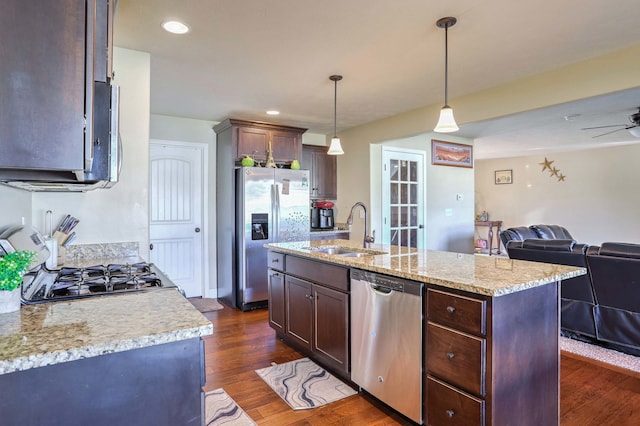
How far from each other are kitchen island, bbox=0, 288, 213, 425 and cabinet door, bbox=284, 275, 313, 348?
167 centimetres

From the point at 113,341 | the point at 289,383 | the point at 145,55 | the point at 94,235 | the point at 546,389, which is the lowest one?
the point at 289,383

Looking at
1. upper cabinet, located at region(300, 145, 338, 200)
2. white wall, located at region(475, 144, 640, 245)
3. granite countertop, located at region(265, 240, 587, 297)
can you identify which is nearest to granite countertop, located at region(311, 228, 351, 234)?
upper cabinet, located at region(300, 145, 338, 200)

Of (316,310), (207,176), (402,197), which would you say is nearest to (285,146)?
(207,176)

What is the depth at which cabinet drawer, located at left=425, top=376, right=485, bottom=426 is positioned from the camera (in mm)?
1681

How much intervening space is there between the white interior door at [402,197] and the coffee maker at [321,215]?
0.82 m

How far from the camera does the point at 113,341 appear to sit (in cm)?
102

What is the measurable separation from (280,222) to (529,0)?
11.0ft

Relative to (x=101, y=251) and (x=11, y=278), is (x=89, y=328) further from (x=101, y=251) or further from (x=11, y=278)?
(x=101, y=251)

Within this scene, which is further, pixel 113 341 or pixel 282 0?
pixel 282 0

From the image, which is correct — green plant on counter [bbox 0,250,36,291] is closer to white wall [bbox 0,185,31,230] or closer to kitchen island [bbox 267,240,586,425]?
white wall [bbox 0,185,31,230]

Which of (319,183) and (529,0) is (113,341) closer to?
(529,0)

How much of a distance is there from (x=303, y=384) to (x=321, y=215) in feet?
10.2

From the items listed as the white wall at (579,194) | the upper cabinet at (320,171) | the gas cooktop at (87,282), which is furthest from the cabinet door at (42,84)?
the white wall at (579,194)

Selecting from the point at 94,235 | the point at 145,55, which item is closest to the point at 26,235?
the point at 94,235
